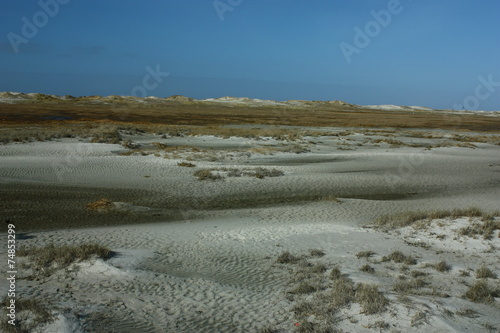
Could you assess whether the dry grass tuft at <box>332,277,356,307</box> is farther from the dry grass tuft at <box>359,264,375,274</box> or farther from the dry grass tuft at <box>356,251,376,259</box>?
the dry grass tuft at <box>356,251,376,259</box>

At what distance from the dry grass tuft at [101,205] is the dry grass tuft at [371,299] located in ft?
32.7

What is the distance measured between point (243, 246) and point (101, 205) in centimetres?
649

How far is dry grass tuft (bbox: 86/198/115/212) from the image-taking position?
15031mm

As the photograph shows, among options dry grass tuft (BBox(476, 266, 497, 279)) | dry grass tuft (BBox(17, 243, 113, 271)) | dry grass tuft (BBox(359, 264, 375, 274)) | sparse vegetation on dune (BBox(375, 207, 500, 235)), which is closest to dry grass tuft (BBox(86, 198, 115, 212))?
dry grass tuft (BBox(17, 243, 113, 271))

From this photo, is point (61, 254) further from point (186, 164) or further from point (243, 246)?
point (186, 164)

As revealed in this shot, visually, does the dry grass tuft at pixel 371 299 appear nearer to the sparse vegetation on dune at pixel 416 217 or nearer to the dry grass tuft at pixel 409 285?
the dry grass tuft at pixel 409 285

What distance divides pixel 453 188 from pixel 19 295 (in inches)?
758

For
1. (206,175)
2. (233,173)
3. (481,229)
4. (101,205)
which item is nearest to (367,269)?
(481,229)

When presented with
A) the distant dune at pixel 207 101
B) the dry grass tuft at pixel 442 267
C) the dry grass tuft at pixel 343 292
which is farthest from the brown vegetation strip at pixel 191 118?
the dry grass tuft at pixel 442 267

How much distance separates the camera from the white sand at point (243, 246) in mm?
7043

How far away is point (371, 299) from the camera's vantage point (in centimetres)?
720

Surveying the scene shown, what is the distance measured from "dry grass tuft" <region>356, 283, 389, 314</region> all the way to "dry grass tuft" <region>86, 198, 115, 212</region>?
9.96 m

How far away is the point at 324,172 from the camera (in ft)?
76.4

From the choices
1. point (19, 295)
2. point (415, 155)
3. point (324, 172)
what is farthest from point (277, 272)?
point (415, 155)
